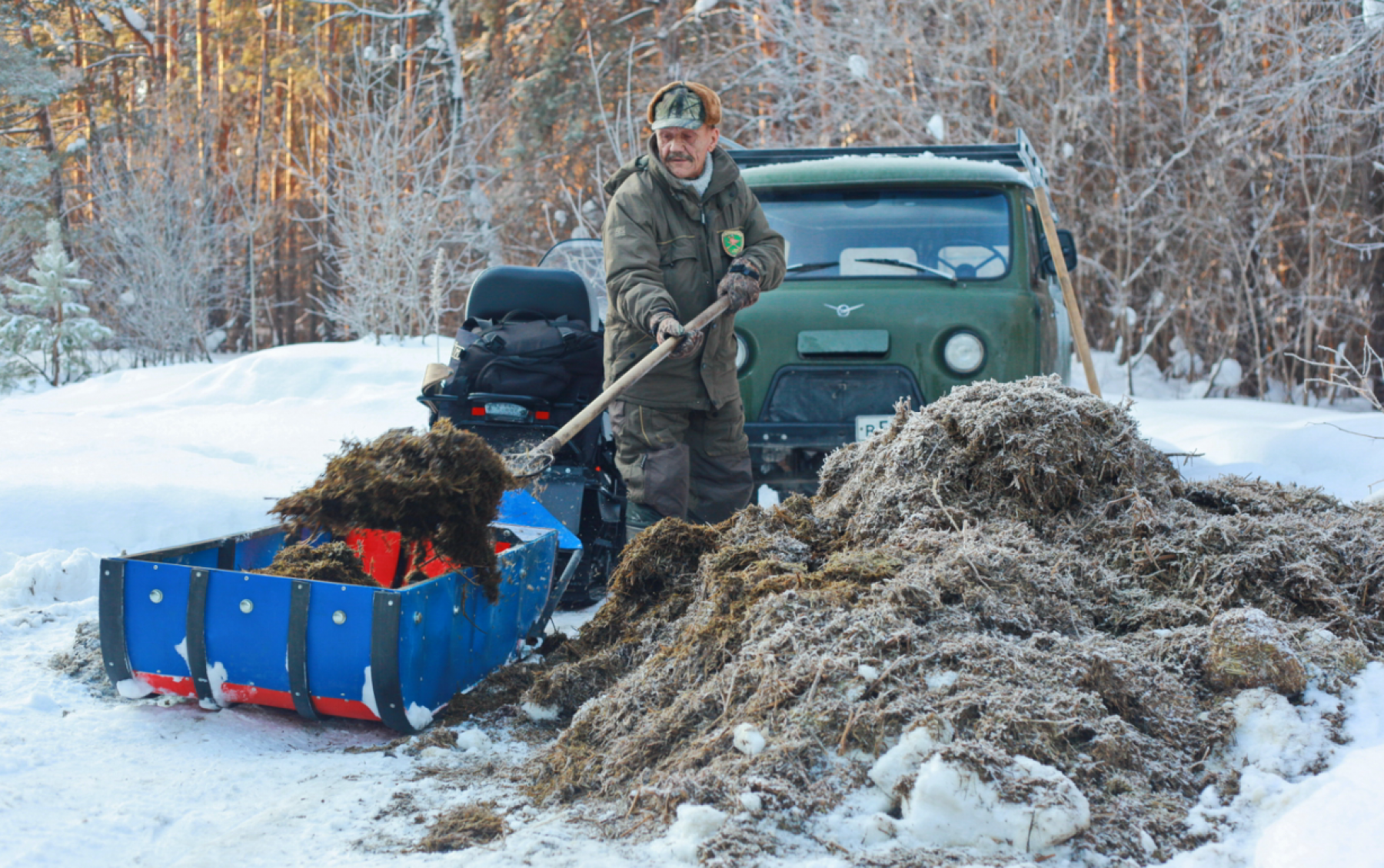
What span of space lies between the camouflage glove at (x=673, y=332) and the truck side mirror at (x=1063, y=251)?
94.1 inches

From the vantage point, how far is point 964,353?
491cm

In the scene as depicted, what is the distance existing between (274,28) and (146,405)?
68.8ft

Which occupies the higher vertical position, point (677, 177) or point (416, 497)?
point (677, 177)

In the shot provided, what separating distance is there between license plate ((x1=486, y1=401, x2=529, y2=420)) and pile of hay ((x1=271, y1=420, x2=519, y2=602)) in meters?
1.32

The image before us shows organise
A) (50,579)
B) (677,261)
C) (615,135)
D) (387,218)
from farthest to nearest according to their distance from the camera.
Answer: (387,218) → (615,135) → (677,261) → (50,579)

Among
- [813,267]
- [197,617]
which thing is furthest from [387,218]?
[197,617]

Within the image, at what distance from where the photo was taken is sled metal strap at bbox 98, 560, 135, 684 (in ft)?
9.64

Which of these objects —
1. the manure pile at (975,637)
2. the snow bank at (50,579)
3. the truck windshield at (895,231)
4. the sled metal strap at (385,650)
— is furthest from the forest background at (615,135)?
the snow bank at (50,579)

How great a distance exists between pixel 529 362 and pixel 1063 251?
10.4 feet

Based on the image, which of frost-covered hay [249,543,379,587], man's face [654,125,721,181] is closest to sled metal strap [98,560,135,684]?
frost-covered hay [249,543,379,587]

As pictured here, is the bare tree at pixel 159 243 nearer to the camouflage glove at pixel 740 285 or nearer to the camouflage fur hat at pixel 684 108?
the camouflage fur hat at pixel 684 108

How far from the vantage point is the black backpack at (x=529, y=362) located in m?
4.61

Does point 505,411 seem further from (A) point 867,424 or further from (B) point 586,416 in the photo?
(A) point 867,424

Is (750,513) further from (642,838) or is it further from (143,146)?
(143,146)
